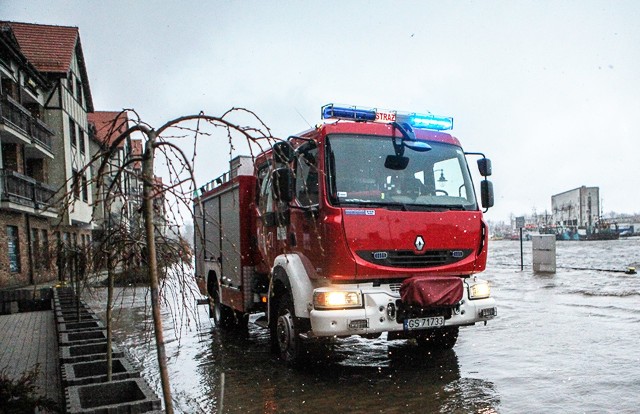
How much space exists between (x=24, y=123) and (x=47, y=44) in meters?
8.76

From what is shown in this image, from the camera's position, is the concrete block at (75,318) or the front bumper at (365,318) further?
the concrete block at (75,318)

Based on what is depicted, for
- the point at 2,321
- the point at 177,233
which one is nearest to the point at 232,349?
the point at 177,233

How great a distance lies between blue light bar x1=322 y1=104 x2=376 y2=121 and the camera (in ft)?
21.7

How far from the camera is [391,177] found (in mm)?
6371

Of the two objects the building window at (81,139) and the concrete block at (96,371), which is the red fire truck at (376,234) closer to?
the concrete block at (96,371)

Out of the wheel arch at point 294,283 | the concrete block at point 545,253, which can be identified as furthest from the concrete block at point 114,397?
the concrete block at point 545,253

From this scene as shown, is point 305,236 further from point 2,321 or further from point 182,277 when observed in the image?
point 2,321

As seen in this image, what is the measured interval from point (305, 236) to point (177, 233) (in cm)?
324

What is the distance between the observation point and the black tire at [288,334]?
6379 millimetres

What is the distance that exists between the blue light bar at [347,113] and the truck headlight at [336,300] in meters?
2.20

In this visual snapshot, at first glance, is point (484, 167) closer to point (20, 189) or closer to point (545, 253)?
point (545, 253)

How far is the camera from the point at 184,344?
29.9 ft

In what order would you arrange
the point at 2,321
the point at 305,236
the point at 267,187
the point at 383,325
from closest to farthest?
the point at 383,325 → the point at 305,236 → the point at 267,187 → the point at 2,321

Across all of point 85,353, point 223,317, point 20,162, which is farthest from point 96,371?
point 20,162
